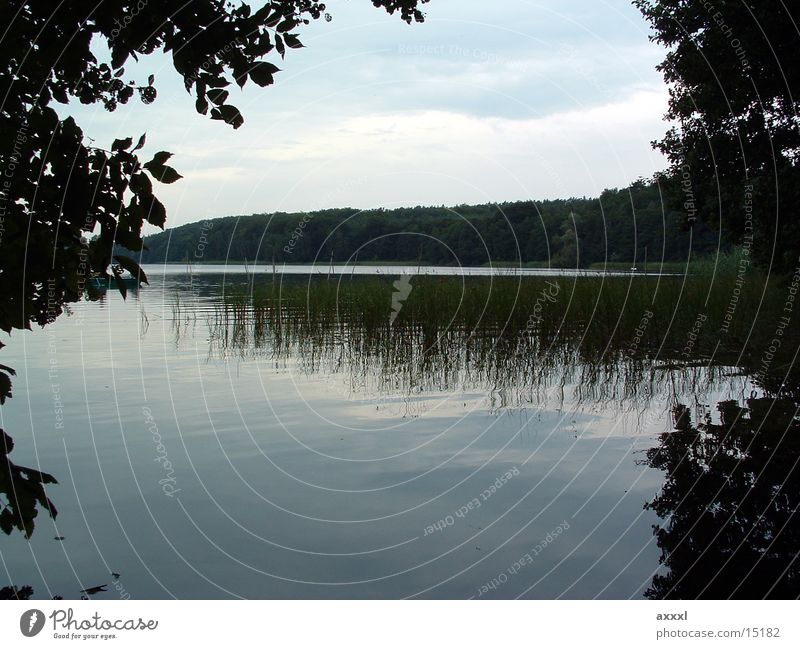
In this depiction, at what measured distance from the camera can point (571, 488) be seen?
557cm

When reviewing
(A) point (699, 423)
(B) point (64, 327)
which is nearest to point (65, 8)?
(A) point (699, 423)

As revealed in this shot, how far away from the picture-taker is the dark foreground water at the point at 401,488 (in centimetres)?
420

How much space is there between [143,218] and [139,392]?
6391 mm

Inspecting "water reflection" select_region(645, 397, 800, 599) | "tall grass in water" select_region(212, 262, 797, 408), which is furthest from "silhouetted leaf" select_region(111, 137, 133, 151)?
"tall grass in water" select_region(212, 262, 797, 408)

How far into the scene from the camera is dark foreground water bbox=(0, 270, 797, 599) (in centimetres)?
420

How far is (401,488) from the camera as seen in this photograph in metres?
5.66

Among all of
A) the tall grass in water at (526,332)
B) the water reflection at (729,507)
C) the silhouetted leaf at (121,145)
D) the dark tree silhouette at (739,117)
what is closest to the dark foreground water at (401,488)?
the water reflection at (729,507)

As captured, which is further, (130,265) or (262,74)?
(262,74)

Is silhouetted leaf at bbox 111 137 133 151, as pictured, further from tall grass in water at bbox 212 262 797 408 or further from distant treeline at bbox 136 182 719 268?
distant treeline at bbox 136 182 719 268

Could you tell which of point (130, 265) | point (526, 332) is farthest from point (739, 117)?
point (130, 265)

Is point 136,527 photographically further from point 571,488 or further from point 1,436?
point 571,488

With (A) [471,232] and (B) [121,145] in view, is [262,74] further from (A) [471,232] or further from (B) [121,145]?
(A) [471,232]

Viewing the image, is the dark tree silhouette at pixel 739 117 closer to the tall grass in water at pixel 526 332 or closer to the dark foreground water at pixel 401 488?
the tall grass in water at pixel 526 332
